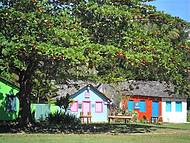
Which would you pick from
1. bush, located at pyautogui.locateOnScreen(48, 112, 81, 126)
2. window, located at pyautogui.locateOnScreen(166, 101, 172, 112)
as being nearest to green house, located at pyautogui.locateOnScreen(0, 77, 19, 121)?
bush, located at pyautogui.locateOnScreen(48, 112, 81, 126)

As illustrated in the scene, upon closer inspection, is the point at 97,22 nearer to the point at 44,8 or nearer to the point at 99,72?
the point at 44,8

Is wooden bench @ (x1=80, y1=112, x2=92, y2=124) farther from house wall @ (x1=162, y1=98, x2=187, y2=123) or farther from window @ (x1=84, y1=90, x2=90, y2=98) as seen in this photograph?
house wall @ (x1=162, y1=98, x2=187, y2=123)

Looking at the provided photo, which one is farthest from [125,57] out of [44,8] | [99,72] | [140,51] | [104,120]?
[104,120]

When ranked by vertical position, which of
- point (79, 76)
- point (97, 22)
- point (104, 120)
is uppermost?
point (97, 22)

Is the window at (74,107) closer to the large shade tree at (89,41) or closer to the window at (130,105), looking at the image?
the window at (130,105)

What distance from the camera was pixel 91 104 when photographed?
54031mm

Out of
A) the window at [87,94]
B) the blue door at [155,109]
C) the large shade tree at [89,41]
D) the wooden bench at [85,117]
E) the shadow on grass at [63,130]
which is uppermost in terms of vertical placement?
the large shade tree at [89,41]

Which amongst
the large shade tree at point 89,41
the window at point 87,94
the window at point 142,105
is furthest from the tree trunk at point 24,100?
the window at point 142,105

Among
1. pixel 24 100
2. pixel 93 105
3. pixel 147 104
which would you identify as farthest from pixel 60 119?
pixel 147 104

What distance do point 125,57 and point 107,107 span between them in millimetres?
29503

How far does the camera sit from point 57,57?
24.8m

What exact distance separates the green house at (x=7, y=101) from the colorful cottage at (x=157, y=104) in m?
19.5

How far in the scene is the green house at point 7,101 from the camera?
41.4m

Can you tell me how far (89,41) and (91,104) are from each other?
27.3 meters
